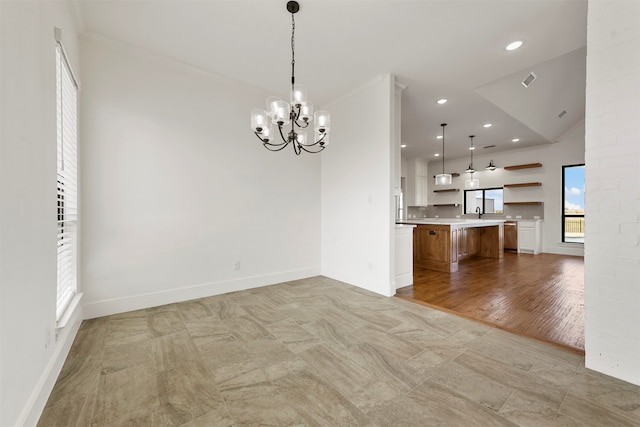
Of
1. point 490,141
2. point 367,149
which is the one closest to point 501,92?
point 367,149

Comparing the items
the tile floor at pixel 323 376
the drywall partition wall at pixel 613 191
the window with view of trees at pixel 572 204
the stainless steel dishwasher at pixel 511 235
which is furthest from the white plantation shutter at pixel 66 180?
the window with view of trees at pixel 572 204

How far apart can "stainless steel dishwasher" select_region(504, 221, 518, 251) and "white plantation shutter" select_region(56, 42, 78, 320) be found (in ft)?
30.8

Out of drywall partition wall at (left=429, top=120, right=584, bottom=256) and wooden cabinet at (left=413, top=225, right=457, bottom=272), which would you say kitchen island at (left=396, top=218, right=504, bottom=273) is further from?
drywall partition wall at (left=429, top=120, right=584, bottom=256)

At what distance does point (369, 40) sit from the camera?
297 centimetres

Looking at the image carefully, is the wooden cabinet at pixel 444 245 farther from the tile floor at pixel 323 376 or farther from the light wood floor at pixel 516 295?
the tile floor at pixel 323 376

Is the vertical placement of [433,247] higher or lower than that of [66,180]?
lower

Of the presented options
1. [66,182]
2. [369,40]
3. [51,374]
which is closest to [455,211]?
[369,40]

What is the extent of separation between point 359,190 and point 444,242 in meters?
2.20

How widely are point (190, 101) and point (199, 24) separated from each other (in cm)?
103

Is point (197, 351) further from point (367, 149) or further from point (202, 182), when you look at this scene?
point (367, 149)

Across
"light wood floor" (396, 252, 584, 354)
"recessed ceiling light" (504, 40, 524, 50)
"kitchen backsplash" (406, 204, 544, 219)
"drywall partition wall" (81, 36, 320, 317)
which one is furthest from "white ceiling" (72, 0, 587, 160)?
"kitchen backsplash" (406, 204, 544, 219)

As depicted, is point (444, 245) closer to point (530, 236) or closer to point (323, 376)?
point (323, 376)

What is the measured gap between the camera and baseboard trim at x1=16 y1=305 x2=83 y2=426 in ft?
4.67

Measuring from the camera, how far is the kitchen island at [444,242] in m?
5.06
